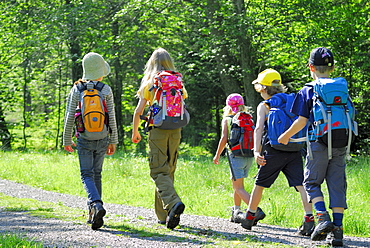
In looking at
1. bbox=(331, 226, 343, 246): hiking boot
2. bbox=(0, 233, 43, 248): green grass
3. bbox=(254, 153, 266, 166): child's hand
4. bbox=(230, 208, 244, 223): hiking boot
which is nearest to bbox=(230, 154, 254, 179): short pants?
bbox=(230, 208, 244, 223): hiking boot

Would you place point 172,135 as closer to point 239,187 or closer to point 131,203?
point 239,187

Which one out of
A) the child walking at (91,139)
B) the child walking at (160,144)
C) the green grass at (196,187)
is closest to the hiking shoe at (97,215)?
the child walking at (91,139)

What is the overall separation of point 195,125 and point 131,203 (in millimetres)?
15683

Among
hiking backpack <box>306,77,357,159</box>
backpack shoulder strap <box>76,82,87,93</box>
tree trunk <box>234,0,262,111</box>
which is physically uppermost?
tree trunk <box>234,0,262,111</box>

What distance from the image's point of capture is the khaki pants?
563cm

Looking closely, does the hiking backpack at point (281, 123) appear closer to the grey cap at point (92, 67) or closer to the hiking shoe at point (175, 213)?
the hiking shoe at point (175, 213)

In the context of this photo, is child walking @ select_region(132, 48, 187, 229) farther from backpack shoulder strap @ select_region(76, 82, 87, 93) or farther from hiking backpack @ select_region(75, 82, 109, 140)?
backpack shoulder strap @ select_region(76, 82, 87, 93)

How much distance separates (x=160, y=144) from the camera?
572cm

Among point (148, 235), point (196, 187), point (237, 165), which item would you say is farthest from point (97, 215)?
point (196, 187)

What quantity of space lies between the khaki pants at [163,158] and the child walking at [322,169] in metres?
1.52

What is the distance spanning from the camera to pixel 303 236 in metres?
5.52

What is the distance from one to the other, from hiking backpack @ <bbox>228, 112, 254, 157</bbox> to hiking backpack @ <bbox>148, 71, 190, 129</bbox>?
901 mm

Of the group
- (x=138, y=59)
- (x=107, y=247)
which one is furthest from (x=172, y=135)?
(x=138, y=59)

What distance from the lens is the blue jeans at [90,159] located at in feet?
18.3
